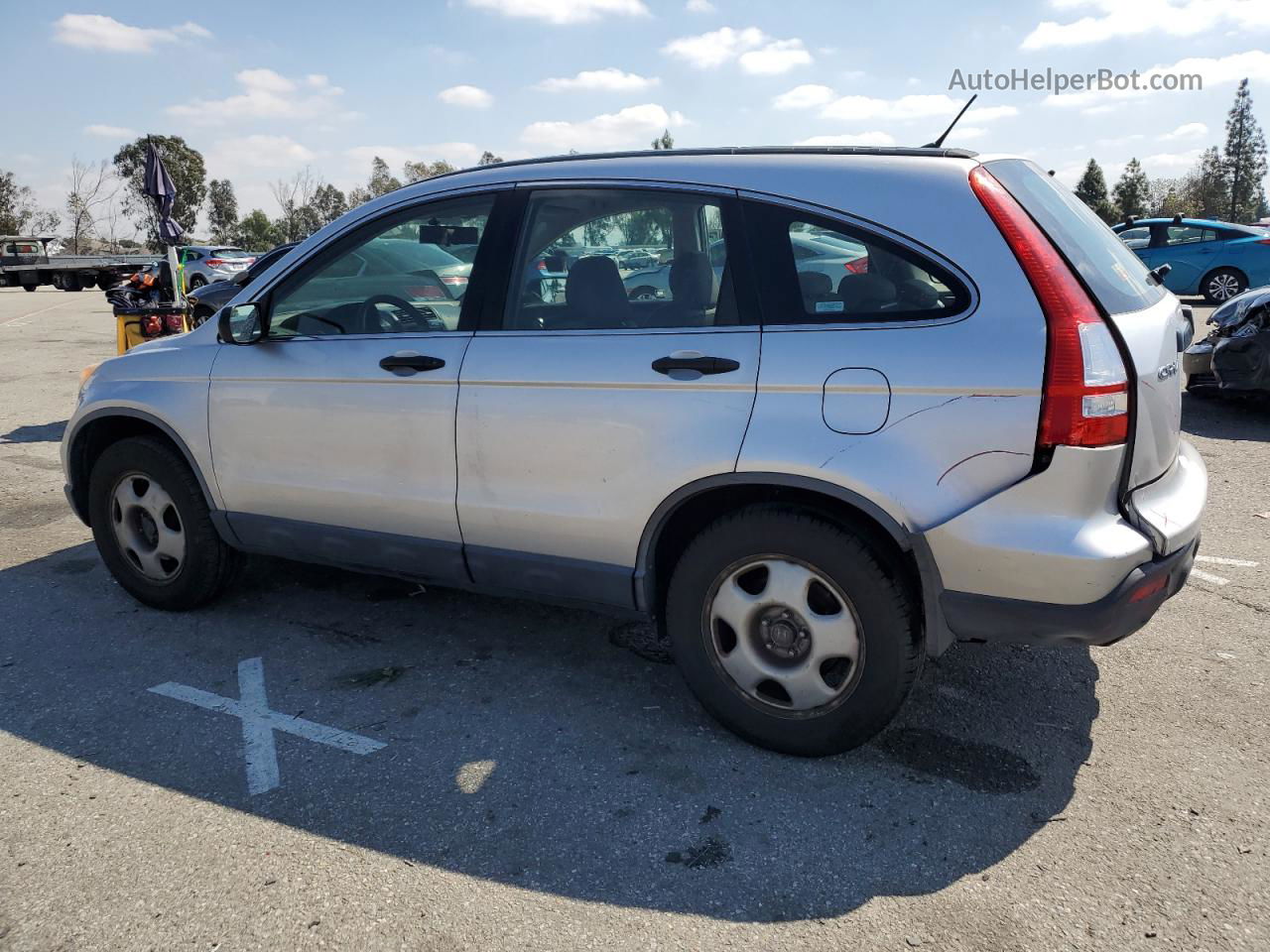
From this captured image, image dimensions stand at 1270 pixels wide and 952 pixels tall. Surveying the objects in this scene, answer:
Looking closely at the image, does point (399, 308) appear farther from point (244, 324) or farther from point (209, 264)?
point (209, 264)

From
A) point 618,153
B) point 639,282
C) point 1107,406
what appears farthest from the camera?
point 618,153

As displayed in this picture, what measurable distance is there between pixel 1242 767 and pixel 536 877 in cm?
217

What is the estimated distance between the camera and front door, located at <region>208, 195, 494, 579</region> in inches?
138

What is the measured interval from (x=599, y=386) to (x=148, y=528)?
2484mm

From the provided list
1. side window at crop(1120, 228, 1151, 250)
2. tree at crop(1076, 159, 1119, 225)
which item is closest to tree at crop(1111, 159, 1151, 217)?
tree at crop(1076, 159, 1119, 225)

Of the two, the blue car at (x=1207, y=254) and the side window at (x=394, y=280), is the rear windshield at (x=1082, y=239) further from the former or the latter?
the blue car at (x=1207, y=254)

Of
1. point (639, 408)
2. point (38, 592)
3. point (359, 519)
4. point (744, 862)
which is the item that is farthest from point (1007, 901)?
point (38, 592)

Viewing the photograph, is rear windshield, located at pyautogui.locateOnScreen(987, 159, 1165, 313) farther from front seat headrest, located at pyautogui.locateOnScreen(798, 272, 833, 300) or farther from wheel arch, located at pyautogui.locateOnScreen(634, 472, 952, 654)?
wheel arch, located at pyautogui.locateOnScreen(634, 472, 952, 654)

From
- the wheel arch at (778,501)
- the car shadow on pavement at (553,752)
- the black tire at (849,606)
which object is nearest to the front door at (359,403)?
the car shadow on pavement at (553,752)

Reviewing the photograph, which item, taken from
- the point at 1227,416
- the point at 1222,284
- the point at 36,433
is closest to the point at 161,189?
the point at 36,433

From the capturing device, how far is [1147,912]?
7.80ft

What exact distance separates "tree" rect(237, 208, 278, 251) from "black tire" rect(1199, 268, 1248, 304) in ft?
187

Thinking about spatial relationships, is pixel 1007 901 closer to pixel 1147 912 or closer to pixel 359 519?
pixel 1147 912

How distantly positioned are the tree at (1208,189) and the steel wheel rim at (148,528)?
66859mm
